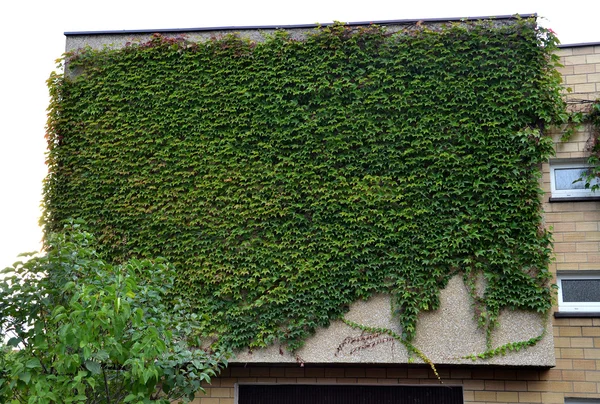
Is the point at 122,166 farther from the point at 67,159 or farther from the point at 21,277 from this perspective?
the point at 21,277

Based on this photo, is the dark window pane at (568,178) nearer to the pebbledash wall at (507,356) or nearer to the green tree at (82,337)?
the pebbledash wall at (507,356)

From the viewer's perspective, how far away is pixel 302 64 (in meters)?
10.7

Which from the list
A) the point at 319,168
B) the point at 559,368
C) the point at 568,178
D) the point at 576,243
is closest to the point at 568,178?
the point at 568,178

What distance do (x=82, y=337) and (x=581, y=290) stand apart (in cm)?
740

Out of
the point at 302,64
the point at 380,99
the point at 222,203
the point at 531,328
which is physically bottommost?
the point at 531,328

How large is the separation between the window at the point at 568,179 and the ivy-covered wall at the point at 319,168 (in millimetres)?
841

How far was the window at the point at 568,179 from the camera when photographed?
10.2 meters

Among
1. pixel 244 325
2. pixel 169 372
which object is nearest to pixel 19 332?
pixel 169 372

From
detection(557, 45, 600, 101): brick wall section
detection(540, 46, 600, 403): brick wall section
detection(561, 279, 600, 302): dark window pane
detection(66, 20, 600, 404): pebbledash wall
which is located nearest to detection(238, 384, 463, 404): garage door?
detection(66, 20, 600, 404): pebbledash wall

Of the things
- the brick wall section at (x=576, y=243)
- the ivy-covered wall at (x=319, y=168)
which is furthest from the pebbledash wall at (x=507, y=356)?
the ivy-covered wall at (x=319, y=168)

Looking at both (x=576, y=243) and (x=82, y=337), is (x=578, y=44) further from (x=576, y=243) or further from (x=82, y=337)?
(x=82, y=337)

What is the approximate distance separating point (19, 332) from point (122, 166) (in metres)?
4.82

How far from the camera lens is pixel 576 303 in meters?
9.87

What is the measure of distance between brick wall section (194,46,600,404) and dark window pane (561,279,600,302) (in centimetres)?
23
